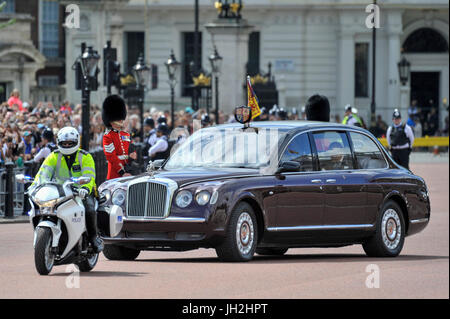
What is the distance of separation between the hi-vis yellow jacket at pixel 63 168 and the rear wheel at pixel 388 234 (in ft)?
12.4

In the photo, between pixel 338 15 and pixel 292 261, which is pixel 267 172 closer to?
pixel 292 261

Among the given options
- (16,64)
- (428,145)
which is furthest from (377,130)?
(16,64)

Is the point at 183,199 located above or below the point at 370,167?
below

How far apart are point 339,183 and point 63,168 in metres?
3.44

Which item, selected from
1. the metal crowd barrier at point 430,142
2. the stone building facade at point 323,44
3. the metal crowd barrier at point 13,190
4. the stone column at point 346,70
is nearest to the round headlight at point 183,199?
the metal crowd barrier at point 13,190

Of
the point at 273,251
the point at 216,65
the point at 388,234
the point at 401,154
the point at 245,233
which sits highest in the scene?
the point at 216,65

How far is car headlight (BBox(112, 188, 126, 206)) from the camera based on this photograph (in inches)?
639

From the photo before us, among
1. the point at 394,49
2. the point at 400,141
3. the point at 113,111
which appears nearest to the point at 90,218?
the point at 113,111

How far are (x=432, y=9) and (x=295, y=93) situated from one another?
7.33 m

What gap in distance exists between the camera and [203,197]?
52.1ft

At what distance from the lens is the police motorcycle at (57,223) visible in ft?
48.0

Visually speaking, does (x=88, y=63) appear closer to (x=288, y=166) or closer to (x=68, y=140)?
(x=288, y=166)
